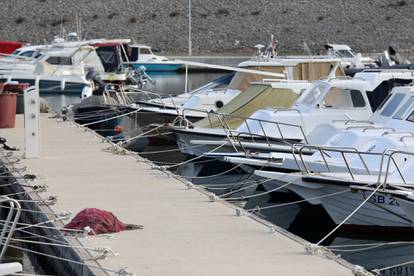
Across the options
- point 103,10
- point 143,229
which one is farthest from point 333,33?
point 143,229

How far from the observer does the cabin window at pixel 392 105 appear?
16.9 m

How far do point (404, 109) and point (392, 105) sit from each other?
1.74 ft

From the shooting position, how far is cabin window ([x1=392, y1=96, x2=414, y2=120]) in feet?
54.1

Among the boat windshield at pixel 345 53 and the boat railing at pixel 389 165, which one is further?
the boat windshield at pixel 345 53

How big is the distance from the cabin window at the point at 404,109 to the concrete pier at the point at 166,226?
3.96 m

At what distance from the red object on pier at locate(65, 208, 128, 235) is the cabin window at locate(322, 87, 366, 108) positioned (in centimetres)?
919

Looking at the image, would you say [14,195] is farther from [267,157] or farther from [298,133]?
[298,133]

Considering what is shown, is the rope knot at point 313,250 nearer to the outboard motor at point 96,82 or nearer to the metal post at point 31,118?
the metal post at point 31,118

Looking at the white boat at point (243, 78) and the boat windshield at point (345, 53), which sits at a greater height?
the boat windshield at point (345, 53)

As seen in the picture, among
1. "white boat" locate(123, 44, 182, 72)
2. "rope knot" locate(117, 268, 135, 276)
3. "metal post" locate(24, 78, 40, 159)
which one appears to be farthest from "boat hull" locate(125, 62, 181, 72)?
"rope knot" locate(117, 268, 135, 276)

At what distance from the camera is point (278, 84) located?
21953 mm

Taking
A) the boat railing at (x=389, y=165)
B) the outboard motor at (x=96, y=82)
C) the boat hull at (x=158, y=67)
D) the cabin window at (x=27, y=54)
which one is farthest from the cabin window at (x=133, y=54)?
the boat railing at (x=389, y=165)

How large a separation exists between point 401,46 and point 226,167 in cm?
4687

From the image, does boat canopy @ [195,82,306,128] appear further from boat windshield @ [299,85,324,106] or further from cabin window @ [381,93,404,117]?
cabin window @ [381,93,404,117]
